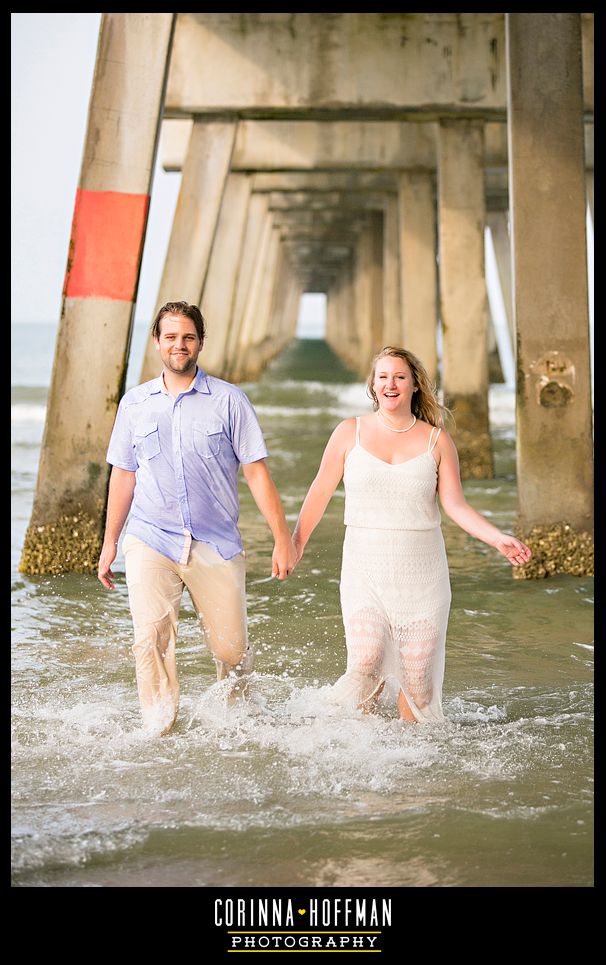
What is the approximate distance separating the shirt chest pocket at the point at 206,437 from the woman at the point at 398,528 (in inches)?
16.9

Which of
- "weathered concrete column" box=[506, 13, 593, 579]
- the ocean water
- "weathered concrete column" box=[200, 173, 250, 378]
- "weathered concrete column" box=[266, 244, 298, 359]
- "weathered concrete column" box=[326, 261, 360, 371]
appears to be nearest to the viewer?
Answer: the ocean water

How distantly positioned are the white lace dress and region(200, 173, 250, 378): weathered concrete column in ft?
50.5

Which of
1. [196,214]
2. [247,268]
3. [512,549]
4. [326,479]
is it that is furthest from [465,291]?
[247,268]

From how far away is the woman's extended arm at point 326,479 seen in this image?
495cm

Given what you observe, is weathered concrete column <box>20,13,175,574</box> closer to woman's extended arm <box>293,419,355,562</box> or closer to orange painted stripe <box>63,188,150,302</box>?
orange painted stripe <box>63,188,150,302</box>

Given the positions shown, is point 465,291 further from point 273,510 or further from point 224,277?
point 273,510

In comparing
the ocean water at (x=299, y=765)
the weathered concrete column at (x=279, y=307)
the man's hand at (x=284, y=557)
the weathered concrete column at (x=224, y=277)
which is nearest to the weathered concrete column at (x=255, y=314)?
the weathered concrete column at (x=224, y=277)

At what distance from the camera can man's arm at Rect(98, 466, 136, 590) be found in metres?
5.11

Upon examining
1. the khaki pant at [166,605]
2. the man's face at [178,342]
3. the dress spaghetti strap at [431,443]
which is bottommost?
the khaki pant at [166,605]

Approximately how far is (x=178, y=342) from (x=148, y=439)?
15.7 inches

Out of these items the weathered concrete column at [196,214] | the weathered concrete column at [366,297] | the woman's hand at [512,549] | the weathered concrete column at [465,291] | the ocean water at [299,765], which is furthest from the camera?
the weathered concrete column at [366,297]

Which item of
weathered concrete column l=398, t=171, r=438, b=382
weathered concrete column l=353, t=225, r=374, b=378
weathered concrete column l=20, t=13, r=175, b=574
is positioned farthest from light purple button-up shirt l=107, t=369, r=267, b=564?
weathered concrete column l=353, t=225, r=374, b=378

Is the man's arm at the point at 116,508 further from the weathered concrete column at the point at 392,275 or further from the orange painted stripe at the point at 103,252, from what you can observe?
the weathered concrete column at the point at 392,275
